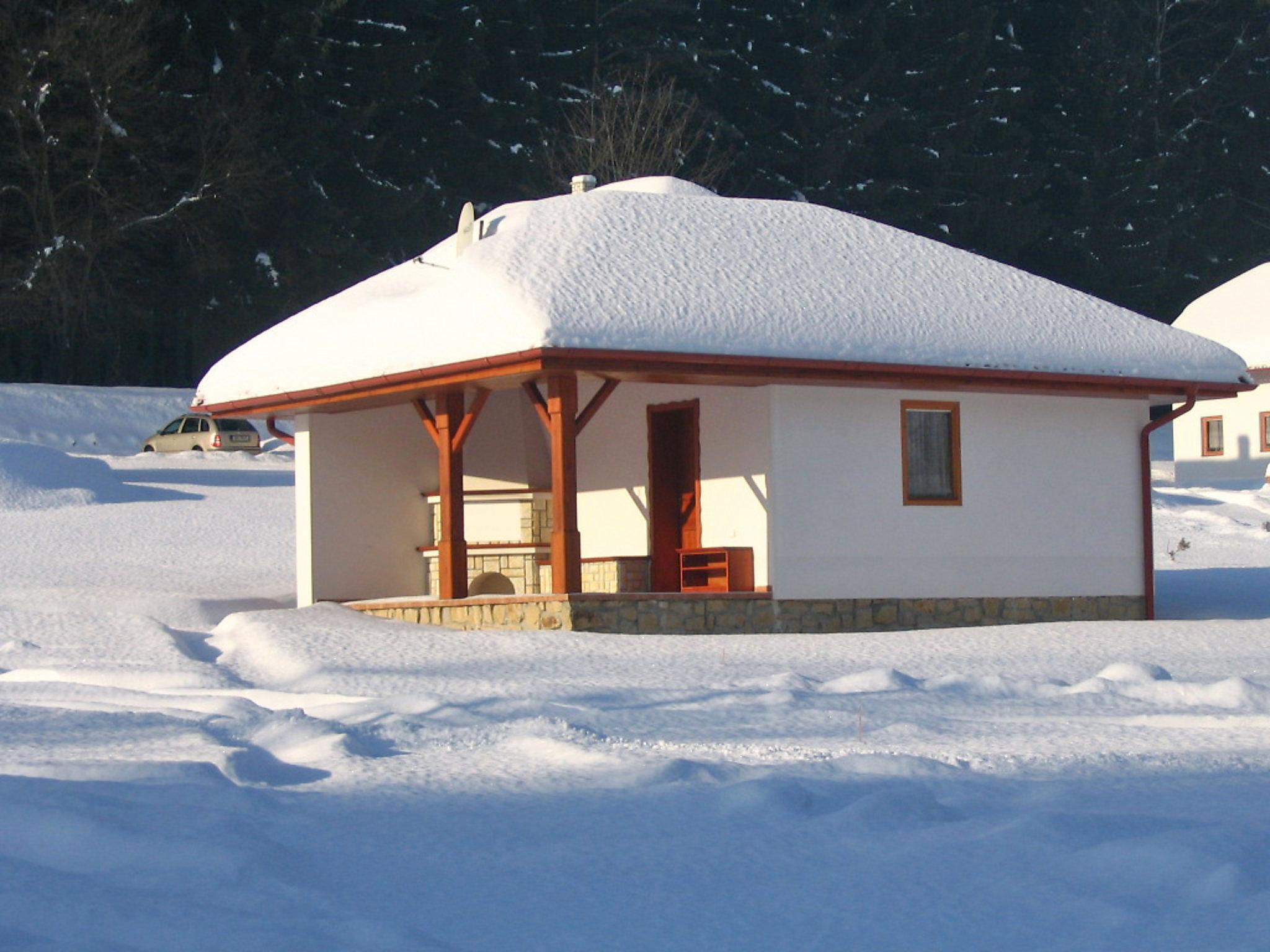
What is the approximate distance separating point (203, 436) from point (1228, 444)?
21.8m

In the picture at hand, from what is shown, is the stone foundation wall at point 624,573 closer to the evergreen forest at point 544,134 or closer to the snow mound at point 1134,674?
the snow mound at point 1134,674

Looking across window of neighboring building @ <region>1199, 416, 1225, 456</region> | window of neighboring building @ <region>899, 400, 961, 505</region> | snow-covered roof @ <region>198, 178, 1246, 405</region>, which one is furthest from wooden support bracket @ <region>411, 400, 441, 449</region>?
window of neighboring building @ <region>1199, 416, 1225, 456</region>

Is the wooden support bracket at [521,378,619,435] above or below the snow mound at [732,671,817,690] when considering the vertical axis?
above

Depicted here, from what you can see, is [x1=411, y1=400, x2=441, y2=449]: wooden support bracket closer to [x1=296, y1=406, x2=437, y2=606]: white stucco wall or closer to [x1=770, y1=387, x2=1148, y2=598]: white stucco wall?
[x1=296, y1=406, x2=437, y2=606]: white stucco wall

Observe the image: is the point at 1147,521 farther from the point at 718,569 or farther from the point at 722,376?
the point at 722,376

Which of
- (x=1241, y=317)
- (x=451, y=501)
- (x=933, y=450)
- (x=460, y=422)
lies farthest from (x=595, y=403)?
(x=1241, y=317)

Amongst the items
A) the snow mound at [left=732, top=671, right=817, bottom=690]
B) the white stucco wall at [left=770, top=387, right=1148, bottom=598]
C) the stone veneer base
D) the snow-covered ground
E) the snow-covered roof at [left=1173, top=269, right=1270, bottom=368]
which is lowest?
the snow-covered ground

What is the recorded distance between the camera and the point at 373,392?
1606 cm

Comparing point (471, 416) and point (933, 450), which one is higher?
point (471, 416)

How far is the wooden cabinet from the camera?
53.9 feet

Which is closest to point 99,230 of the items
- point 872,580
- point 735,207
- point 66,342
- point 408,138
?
point 66,342

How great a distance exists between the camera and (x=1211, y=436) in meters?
35.7

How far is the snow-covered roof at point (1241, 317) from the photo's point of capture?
34031 mm

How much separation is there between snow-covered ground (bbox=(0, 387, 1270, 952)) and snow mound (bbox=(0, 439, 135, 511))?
1055 cm
